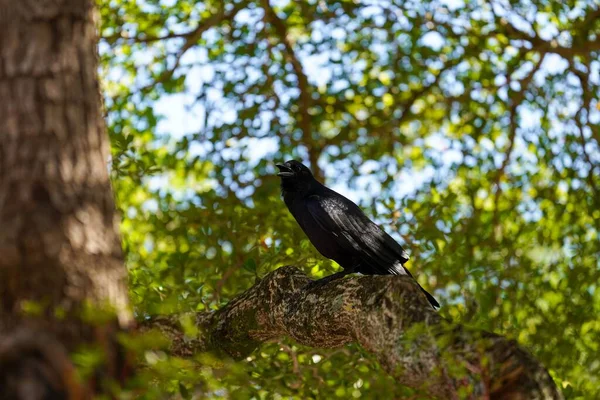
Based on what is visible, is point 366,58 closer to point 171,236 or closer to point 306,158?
point 306,158

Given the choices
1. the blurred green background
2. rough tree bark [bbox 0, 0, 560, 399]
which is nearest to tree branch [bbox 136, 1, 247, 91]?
the blurred green background

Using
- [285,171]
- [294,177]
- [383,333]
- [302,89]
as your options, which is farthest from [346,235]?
[302,89]

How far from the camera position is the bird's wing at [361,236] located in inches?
229

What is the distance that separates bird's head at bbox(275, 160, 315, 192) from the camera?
22.3 ft

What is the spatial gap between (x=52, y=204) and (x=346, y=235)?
10.9ft

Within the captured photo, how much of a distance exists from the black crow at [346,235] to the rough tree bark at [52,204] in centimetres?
293

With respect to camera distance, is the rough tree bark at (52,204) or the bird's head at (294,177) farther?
the bird's head at (294,177)

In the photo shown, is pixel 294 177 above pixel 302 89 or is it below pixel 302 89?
above

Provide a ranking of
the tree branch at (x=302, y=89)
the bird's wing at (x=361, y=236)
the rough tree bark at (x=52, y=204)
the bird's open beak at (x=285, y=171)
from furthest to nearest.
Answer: the tree branch at (x=302, y=89) < the bird's open beak at (x=285, y=171) < the bird's wing at (x=361, y=236) < the rough tree bark at (x=52, y=204)

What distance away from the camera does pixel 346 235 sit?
19.5ft

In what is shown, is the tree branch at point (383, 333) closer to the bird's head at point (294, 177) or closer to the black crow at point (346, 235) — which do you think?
the black crow at point (346, 235)

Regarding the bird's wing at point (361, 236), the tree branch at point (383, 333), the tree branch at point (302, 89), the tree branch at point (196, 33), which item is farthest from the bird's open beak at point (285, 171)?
the tree branch at point (196, 33)

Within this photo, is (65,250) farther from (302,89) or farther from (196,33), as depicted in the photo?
(302,89)

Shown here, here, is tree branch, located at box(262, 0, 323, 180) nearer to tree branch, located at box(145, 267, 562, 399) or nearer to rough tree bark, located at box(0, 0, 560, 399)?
tree branch, located at box(145, 267, 562, 399)
